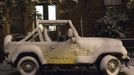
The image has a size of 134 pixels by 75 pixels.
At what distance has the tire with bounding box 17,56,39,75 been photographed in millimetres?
13439

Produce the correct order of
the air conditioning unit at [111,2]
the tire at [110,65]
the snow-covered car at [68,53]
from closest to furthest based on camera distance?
1. the tire at [110,65]
2. the snow-covered car at [68,53]
3. the air conditioning unit at [111,2]

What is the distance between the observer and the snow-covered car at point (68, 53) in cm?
1343

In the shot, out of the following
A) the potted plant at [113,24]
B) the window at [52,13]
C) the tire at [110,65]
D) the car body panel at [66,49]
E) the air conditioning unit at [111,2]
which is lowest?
the tire at [110,65]

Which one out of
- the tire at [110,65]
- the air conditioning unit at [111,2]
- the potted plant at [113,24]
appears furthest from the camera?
the air conditioning unit at [111,2]

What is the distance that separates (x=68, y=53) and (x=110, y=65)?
1.33m

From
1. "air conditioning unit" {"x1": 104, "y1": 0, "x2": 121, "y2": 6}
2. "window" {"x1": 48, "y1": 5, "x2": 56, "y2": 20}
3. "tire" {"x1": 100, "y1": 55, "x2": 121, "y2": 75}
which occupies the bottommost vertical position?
"tire" {"x1": 100, "y1": 55, "x2": 121, "y2": 75}

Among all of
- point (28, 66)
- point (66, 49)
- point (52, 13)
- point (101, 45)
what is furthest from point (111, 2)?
point (28, 66)

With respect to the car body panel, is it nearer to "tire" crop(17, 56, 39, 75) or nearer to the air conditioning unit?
"tire" crop(17, 56, 39, 75)

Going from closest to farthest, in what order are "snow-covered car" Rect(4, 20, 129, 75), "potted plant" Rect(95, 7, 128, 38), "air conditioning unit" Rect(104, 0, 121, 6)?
"snow-covered car" Rect(4, 20, 129, 75) < "potted plant" Rect(95, 7, 128, 38) < "air conditioning unit" Rect(104, 0, 121, 6)

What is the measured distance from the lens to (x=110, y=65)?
13.4m

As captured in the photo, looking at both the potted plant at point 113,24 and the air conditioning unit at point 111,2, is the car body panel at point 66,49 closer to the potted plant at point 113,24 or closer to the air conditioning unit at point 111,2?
the potted plant at point 113,24

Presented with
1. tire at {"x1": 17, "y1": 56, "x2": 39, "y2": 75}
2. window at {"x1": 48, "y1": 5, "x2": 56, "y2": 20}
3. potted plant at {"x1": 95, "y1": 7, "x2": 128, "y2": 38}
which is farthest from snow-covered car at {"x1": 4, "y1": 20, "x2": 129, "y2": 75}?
window at {"x1": 48, "y1": 5, "x2": 56, "y2": 20}

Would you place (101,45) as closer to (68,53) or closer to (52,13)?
(68,53)


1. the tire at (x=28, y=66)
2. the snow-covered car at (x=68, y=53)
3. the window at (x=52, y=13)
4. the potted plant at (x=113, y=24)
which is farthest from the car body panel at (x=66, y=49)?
the window at (x=52, y=13)
